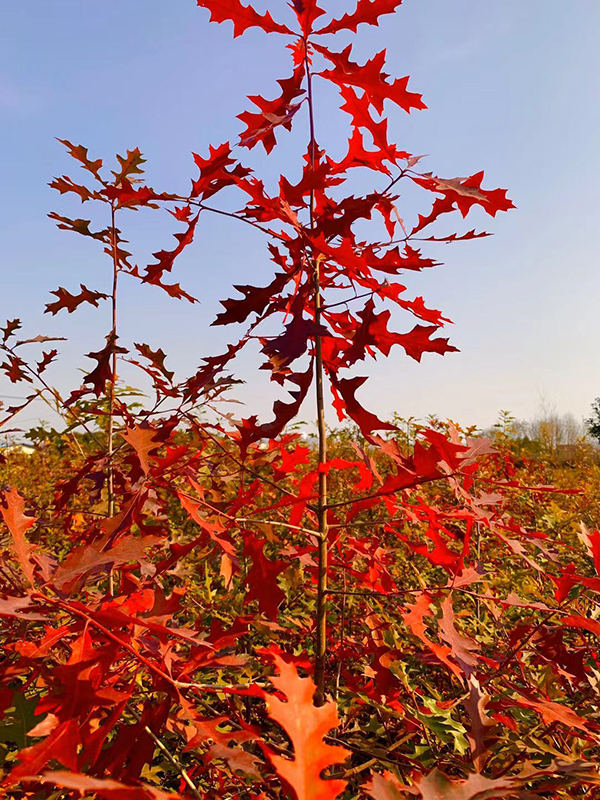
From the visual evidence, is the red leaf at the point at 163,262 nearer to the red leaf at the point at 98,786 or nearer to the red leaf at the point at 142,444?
the red leaf at the point at 142,444

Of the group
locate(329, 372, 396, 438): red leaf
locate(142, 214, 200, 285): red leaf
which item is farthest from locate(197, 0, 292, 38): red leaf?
locate(329, 372, 396, 438): red leaf

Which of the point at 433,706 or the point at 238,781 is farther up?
the point at 433,706

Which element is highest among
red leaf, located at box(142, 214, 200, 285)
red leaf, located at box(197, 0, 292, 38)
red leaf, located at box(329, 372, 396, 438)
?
red leaf, located at box(197, 0, 292, 38)

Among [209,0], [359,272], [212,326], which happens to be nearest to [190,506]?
[212,326]

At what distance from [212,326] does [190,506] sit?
1.41 ft

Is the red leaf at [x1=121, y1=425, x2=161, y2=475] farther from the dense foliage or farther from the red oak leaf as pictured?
the red oak leaf

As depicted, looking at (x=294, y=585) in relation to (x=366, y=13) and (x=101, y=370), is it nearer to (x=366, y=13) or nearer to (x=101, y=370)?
(x=101, y=370)

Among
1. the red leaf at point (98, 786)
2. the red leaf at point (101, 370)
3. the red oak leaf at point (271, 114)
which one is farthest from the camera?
the red leaf at point (101, 370)

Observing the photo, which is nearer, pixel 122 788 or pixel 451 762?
pixel 122 788

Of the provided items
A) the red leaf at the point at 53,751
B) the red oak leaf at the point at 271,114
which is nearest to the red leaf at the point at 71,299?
the red oak leaf at the point at 271,114

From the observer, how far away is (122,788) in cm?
58

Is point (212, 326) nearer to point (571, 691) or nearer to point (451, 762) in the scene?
point (451, 762)

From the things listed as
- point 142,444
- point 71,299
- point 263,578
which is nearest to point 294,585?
point 263,578

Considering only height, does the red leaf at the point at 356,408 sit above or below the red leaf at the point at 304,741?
above
